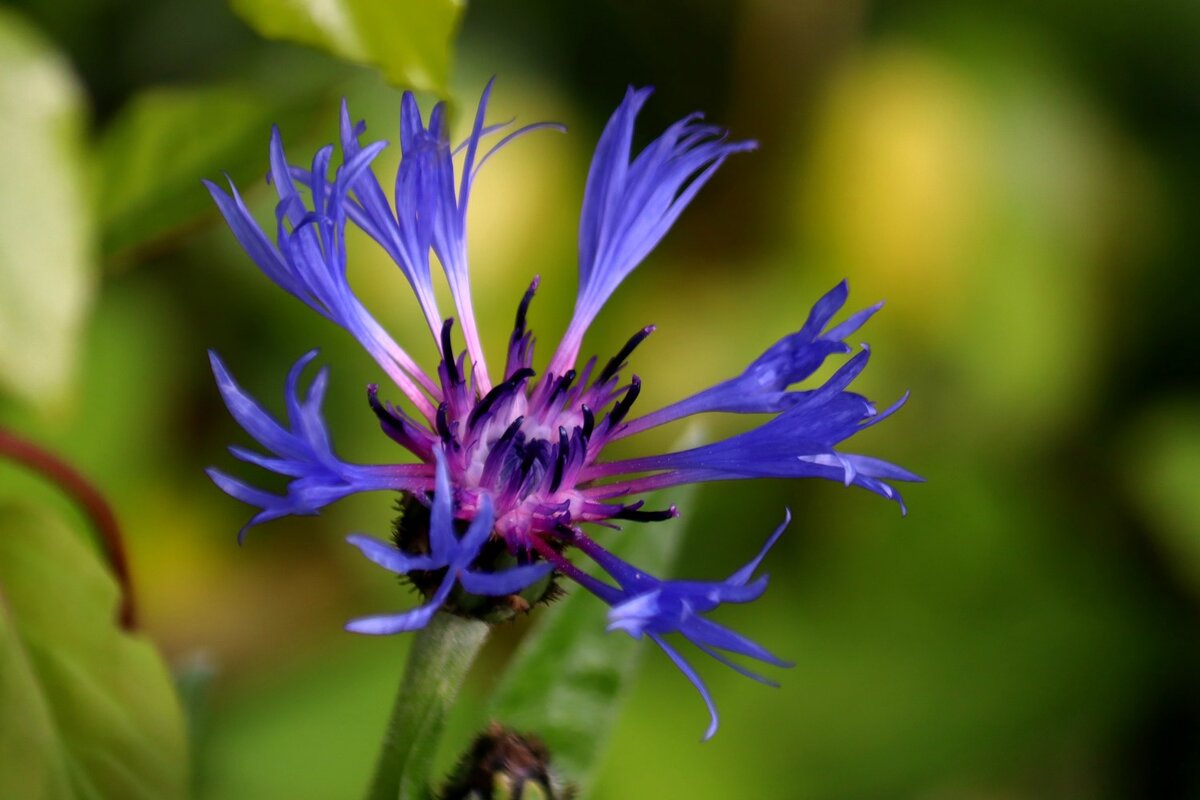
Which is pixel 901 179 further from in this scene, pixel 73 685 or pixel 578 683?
pixel 73 685

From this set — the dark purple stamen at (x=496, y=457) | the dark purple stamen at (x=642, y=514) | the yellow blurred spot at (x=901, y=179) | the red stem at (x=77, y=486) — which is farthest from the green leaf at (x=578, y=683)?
the yellow blurred spot at (x=901, y=179)

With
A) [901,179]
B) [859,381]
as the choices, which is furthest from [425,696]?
[901,179]

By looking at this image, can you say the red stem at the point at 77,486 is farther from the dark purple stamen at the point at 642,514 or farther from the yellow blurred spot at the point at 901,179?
the yellow blurred spot at the point at 901,179

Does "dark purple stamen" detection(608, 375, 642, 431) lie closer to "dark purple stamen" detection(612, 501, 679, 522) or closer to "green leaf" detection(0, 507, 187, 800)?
"dark purple stamen" detection(612, 501, 679, 522)

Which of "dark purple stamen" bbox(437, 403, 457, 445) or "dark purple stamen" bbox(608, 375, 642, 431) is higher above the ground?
"dark purple stamen" bbox(608, 375, 642, 431)

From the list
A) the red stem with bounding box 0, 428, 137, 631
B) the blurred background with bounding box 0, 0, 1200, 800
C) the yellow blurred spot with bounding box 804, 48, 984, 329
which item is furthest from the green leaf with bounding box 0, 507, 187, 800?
the yellow blurred spot with bounding box 804, 48, 984, 329

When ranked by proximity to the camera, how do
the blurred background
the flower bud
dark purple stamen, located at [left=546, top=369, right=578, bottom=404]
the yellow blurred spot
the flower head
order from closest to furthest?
the flower head
the flower bud
dark purple stamen, located at [left=546, top=369, right=578, bottom=404]
the blurred background
the yellow blurred spot
